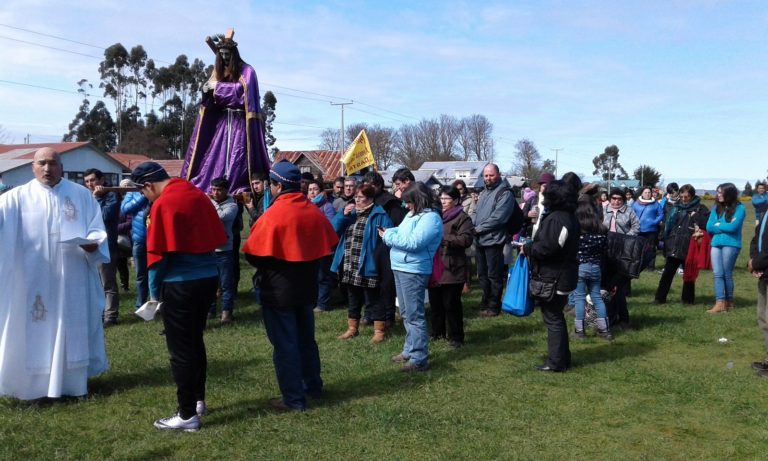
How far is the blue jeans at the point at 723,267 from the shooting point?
30.1 feet

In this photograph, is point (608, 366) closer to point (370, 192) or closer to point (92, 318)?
point (370, 192)

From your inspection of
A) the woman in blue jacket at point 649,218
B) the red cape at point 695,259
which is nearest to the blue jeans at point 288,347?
the red cape at point 695,259

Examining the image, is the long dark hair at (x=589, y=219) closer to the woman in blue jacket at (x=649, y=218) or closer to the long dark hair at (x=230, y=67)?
the long dark hair at (x=230, y=67)

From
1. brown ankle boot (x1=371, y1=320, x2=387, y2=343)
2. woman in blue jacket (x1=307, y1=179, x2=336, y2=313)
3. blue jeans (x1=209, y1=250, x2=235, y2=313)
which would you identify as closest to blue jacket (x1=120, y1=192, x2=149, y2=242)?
blue jeans (x1=209, y1=250, x2=235, y2=313)

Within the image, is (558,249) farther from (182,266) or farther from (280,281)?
(182,266)

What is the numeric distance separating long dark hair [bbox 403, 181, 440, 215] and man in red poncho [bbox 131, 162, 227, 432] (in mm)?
2003

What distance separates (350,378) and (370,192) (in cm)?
232

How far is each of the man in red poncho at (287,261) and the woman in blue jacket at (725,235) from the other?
21.5 feet

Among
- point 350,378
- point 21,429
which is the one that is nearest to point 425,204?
point 350,378

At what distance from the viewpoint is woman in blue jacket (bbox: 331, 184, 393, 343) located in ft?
24.5

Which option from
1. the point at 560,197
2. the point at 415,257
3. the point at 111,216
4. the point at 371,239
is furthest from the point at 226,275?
the point at 560,197

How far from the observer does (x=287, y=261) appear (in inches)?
192

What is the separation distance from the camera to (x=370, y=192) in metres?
7.48

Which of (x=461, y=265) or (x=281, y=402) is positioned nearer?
(x=281, y=402)
